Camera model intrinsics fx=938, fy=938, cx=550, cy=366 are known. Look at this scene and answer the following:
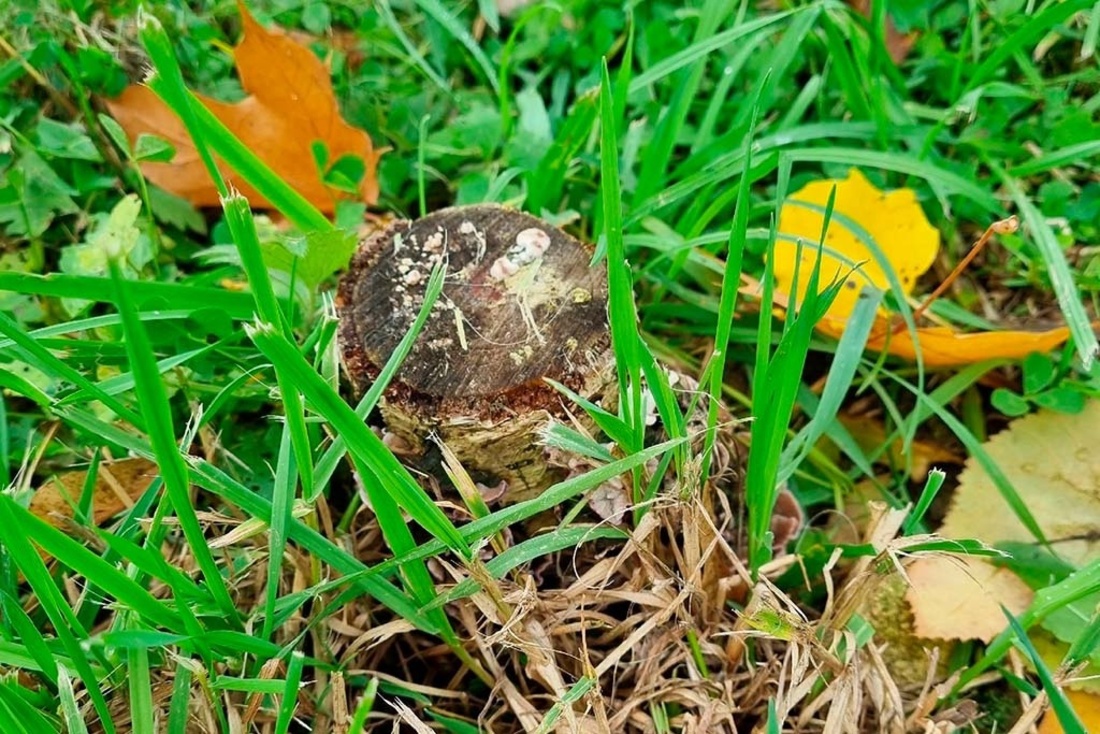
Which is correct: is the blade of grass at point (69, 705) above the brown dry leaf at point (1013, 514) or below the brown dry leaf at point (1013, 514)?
above

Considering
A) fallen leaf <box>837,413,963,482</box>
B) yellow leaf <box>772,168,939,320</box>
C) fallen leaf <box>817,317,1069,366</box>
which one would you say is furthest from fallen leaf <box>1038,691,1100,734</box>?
yellow leaf <box>772,168,939,320</box>

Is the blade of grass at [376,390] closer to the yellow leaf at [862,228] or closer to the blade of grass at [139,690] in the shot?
the blade of grass at [139,690]

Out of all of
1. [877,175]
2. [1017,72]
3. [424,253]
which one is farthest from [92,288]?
[1017,72]

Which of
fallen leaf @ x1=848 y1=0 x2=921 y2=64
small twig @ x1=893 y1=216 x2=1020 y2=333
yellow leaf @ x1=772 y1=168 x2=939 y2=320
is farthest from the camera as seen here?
fallen leaf @ x1=848 y1=0 x2=921 y2=64

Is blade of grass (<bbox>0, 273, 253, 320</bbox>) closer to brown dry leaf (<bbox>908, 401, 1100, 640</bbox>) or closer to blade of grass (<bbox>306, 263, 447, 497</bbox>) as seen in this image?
blade of grass (<bbox>306, 263, 447, 497</bbox>)

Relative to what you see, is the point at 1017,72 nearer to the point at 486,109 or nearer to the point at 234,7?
the point at 486,109

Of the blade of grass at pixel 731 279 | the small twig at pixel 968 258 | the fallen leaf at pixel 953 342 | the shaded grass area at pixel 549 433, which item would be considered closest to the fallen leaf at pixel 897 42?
the shaded grass area at pixel 549 433

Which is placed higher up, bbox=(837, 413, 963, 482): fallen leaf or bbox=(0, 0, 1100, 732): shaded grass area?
bbox=(0, 0, 1100, 732): shaded grass area
